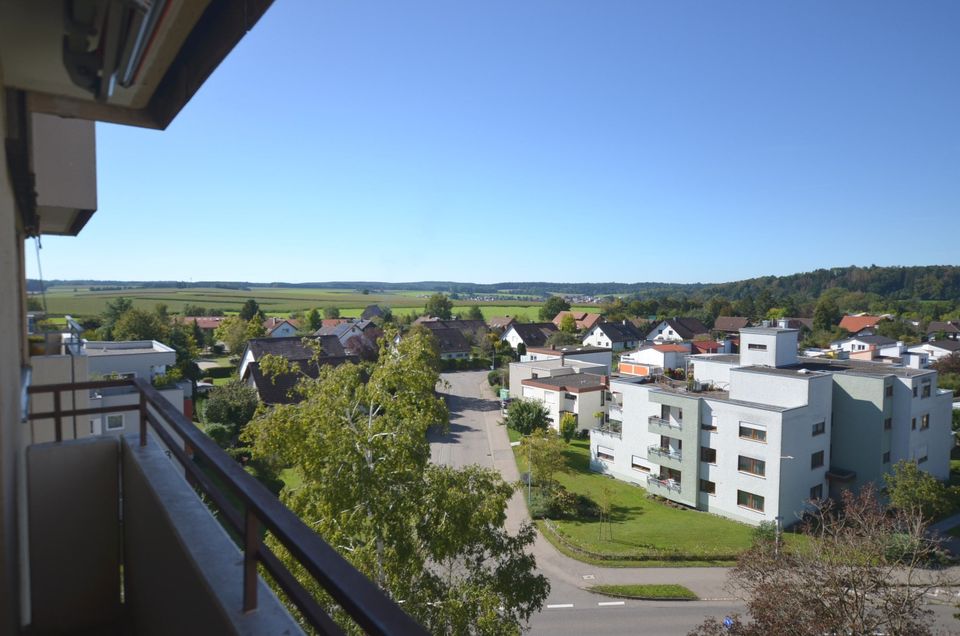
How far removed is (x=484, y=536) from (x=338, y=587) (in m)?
5.89

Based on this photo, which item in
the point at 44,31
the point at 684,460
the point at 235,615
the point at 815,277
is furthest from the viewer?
the point at 815,277

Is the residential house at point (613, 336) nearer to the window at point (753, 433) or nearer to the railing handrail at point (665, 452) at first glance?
the railing handrail at point (665, 452)

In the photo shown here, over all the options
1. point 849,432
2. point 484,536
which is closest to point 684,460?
point 849,432

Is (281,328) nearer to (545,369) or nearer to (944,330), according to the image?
(545,369)

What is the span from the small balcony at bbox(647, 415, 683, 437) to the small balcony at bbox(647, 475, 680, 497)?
4.91 ft

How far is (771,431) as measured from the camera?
1652cm

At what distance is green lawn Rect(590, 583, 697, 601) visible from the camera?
495 inches

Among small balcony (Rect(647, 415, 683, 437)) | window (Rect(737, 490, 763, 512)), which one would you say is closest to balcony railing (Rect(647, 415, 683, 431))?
small balcony (Rect(647, 415, 683, 437))

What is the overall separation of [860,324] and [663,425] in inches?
2167

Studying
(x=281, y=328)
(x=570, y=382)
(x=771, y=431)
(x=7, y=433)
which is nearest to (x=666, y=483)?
(x=771, y=431)

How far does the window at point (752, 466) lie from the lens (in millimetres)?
16641

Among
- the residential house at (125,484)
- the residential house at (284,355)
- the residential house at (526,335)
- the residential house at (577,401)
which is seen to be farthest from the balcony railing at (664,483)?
the residential house at (526,335)

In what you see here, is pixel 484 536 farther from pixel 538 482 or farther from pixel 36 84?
pixel 538 482

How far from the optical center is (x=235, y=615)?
5.00 feet
